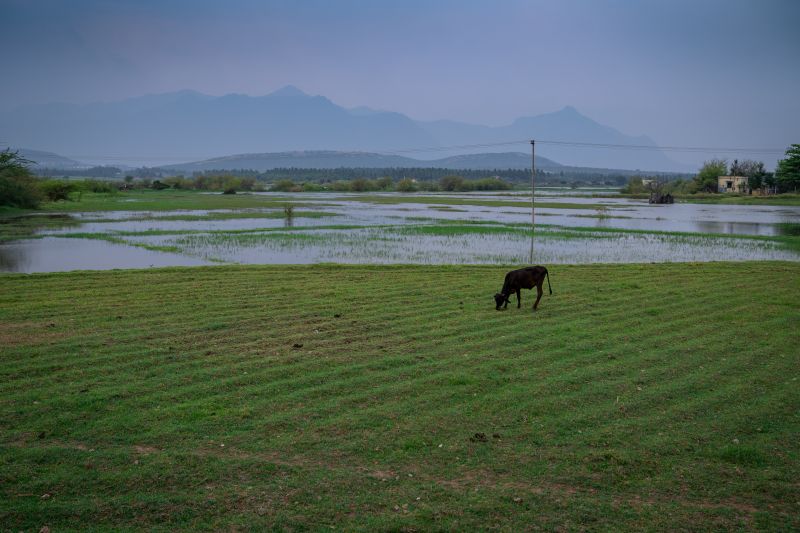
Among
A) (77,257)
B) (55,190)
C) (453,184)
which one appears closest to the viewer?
(77,257)

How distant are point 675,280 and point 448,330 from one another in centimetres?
1034

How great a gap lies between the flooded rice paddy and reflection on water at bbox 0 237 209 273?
4 centimetres

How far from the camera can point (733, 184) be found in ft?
335

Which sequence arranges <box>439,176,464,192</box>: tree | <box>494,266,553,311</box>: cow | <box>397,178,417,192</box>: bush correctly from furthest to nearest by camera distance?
<box>439,176,464,192</box>: tree
<box>397,178,417,192</box>: bush
<box>494,266,553,311</box>: cow

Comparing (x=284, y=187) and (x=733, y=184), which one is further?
(x=284, y=187)

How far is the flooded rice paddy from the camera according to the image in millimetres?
27359

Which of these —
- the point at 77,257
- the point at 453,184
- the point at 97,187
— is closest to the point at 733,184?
the point at 453,184

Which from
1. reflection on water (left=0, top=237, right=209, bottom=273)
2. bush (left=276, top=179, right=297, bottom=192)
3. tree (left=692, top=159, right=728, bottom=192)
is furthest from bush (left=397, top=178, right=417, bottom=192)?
reflection on water (left=0, top=237, right=209, bottom=273)

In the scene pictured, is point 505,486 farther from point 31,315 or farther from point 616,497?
point 31,315

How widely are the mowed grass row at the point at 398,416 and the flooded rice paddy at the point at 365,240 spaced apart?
42.7ft

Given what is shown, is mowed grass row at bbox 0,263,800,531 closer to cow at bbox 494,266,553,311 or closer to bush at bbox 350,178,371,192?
cow at bbox 494,266,553,311

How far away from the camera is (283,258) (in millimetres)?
27469

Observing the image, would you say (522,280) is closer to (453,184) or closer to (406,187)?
(406,187)

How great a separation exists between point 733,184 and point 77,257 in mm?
103374
